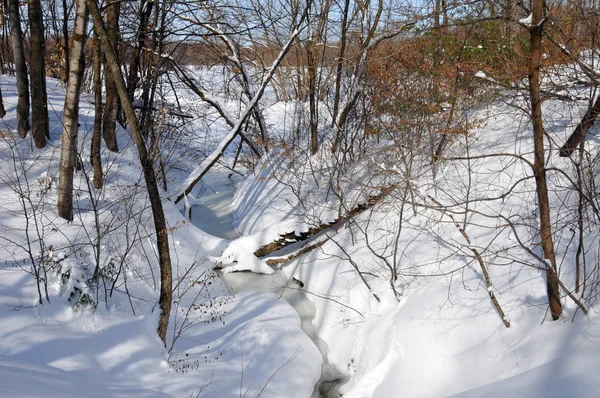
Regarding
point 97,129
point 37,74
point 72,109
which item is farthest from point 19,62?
point 72,109

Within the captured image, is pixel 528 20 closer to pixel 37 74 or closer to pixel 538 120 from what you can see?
pixel 538 120

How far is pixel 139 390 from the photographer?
445cm

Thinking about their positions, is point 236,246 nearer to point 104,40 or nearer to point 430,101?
point 430,101

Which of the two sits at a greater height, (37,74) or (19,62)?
(19,62)

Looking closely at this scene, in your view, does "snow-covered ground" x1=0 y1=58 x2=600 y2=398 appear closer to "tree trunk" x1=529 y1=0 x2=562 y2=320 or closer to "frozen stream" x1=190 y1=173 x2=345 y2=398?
"frozen stream" x1=190 y1=173 x2=345 y2=398

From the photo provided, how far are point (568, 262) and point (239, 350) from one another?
4.39 meters

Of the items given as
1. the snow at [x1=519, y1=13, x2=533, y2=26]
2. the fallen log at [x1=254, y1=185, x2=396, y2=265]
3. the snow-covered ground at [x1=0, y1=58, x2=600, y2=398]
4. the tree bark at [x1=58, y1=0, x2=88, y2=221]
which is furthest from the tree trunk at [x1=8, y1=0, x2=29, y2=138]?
the snow at [x1=519, y1=13, x2=533, y2=26]

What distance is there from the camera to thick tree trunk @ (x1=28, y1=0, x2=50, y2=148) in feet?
27.2

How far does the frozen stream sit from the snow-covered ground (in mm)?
98

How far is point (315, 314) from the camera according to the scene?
8023mm

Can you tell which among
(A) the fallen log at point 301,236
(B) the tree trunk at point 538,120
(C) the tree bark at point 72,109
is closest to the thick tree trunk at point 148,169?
(C) the tree bark at point 72,109

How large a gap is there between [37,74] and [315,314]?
7196 mm

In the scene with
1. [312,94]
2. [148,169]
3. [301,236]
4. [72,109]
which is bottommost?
[301,236]

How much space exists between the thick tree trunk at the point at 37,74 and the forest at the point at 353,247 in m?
0.04
